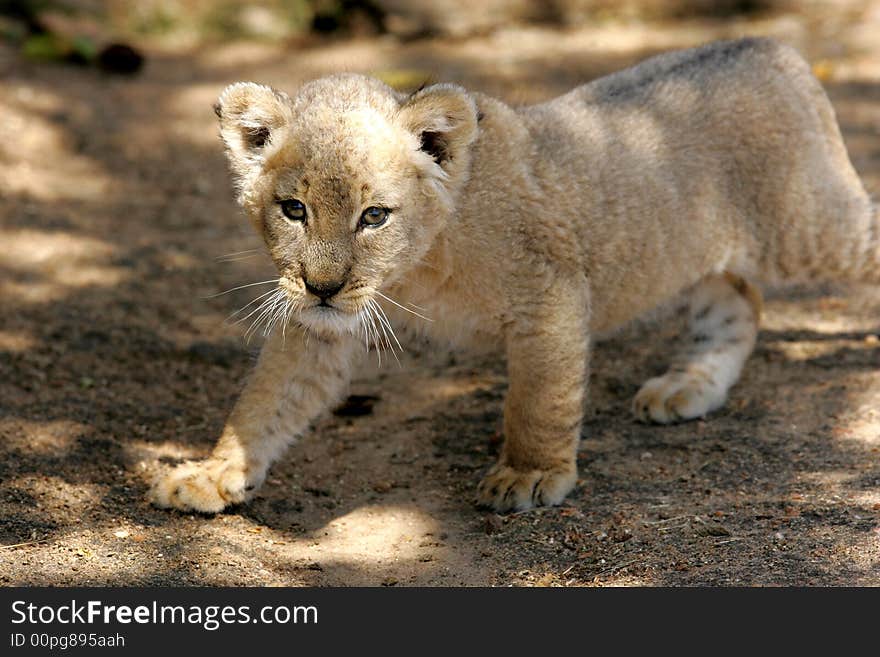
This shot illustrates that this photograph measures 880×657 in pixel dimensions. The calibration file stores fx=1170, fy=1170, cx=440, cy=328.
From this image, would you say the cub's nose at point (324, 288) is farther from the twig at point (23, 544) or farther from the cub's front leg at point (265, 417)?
the twig at point (23, 544)

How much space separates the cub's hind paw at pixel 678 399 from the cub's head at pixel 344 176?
6.26 ft

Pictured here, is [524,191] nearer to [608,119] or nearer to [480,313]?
[480,313]

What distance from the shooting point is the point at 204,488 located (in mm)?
4957

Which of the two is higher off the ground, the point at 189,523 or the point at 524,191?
the point at 524,191

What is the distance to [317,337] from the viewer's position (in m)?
5.20

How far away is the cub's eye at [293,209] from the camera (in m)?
4.39

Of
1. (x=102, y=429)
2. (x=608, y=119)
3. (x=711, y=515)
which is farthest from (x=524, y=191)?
(x=102, y=429)

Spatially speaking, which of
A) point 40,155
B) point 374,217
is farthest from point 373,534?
point 40,155

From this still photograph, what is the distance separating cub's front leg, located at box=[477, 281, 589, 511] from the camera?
16.4 ft

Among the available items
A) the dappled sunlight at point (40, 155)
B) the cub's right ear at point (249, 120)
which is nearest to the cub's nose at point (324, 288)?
the cub's right ear at point (249, 120)

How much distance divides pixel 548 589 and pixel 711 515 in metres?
1.04

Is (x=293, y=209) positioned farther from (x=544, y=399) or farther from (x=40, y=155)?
(x=40, y=155)

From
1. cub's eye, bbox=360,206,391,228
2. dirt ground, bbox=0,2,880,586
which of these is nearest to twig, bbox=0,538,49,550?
dirt ground, bbox=0,2,880,586

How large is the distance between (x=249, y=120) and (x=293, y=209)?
0.46m
